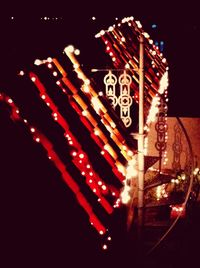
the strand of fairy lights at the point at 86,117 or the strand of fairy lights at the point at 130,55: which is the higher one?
the strand of fairy lights at the point at 130,55

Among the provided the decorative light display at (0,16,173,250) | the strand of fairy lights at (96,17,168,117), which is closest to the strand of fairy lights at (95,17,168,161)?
the strand of fairy lights at (96,17,168,117)

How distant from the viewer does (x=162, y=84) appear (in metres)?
12.4

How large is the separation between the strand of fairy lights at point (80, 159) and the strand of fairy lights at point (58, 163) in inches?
13.2

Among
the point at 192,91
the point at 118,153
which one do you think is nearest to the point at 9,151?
the point at 118,153

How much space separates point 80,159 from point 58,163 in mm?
538

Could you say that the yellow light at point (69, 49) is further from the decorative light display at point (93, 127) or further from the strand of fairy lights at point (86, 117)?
the strand of fairy lights at point (86, 117)

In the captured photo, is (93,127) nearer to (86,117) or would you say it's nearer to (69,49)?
(86,117)

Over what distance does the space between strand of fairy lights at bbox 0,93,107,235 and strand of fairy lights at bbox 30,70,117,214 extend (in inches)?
13.2

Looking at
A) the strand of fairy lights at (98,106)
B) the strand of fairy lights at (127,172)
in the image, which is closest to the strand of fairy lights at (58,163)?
the strand of fairy lights at (127,172)

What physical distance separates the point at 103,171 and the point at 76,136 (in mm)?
869

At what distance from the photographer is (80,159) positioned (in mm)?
8148

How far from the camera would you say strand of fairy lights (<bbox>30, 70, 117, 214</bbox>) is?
7.99 meters

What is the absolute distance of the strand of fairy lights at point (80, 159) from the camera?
7992mm

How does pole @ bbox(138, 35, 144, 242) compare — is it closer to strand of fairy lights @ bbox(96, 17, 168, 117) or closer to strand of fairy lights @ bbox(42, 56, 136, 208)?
strand of fairy lights @ bbox(42, 56, 136, 208)
